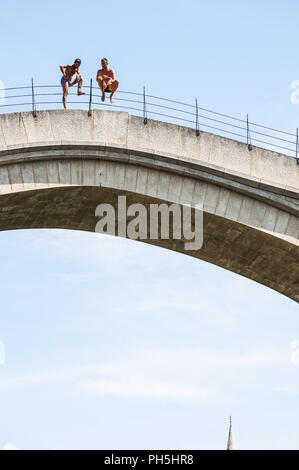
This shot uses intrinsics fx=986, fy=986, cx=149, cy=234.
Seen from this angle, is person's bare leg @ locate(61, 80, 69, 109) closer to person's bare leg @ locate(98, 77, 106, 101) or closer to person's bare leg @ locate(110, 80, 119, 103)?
person's bare leg @ locate(98, 77, 106, 101)

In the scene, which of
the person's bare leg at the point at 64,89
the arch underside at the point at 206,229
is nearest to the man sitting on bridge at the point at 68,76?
the person's bare leg at the point at 64,89

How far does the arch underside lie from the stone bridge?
3 centimetres

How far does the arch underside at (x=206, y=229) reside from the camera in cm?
2530

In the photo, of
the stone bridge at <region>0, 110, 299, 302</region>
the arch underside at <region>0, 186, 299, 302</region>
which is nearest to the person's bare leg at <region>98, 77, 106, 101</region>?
the stone bridge at <region>0, 110, 299, 302</region>

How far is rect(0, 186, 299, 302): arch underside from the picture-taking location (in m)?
25.3

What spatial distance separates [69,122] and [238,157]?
4639mm

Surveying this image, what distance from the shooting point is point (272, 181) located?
2634 cm

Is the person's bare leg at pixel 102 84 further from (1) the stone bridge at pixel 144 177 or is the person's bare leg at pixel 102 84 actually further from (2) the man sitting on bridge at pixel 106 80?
(1) the stone bridge at pixel 144 177

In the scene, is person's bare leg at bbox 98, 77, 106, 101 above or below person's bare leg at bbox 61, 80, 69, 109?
above

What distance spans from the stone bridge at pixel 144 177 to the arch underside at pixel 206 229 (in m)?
0.03

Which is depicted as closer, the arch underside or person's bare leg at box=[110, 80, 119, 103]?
the arch underside

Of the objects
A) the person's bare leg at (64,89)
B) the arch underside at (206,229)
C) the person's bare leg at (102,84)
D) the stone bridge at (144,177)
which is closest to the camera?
the stone bridge at (144,177)
